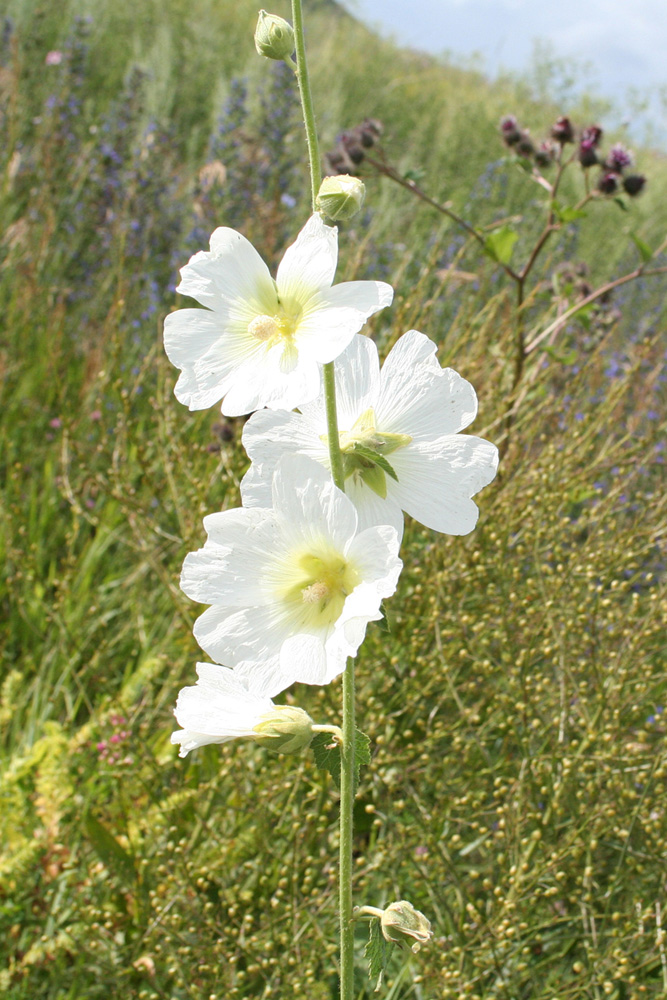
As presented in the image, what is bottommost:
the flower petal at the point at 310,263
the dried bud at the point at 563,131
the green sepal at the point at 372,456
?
the green sepal at the point at 372,456

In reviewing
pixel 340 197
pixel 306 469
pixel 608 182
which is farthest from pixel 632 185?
pixel 306 469

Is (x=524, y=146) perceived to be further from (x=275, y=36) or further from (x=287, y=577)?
(x=287, y=577)

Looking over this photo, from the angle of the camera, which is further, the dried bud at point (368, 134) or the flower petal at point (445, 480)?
the dried bud at point (368, 134)

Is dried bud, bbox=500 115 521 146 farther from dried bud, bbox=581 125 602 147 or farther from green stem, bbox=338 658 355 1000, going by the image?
green stem, bbox=338 658 355 1000

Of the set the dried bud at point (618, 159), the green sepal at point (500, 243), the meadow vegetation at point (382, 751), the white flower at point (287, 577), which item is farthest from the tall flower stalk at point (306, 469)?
the dried bud at point (618, 159)

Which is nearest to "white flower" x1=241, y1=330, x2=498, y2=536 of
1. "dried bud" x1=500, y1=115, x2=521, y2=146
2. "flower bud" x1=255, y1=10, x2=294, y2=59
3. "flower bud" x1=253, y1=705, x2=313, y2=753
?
"flower bud" x1=253, y1=705, x2=313, y2=753

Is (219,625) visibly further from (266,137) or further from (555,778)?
(266,137)

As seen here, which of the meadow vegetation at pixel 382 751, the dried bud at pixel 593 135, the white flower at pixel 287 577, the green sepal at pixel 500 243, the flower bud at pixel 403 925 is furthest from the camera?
the dried bud at pixel 593 135

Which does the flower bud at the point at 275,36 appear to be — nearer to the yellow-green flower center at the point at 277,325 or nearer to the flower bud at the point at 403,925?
the yellow-green flower center at the point at 277,325
